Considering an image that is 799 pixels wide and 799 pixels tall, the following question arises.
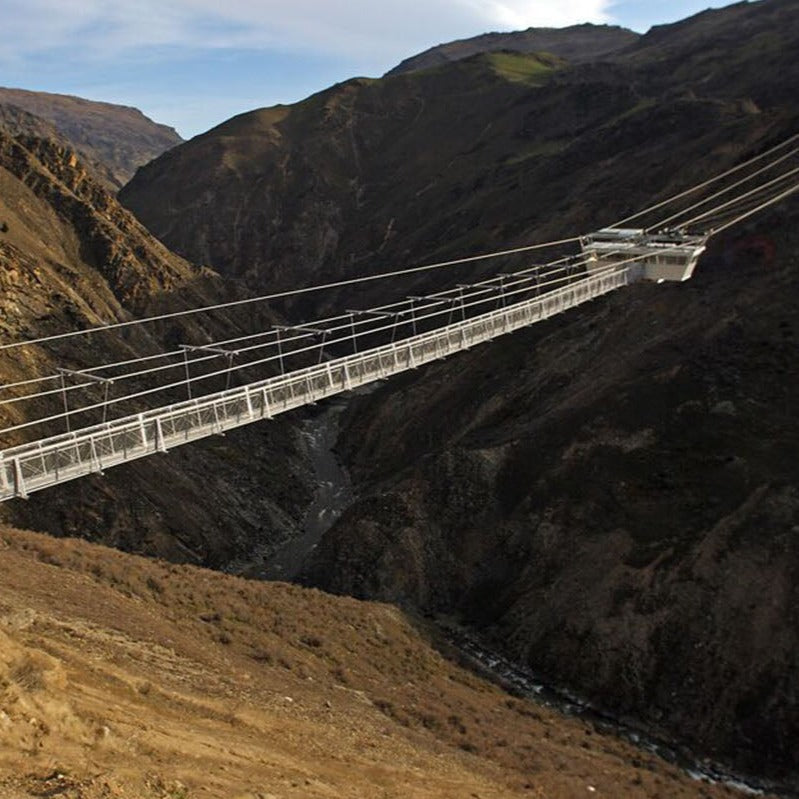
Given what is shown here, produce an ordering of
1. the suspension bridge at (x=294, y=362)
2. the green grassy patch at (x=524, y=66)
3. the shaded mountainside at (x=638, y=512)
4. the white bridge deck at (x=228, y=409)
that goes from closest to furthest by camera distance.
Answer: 1. the white bridge deck at (x=228, y=409)
2. the suspension bridge at (x=294, y=362)
3. the shaded mountainside at (x=638, y=512)
4. the green grassy patch at (x=524, y=66)

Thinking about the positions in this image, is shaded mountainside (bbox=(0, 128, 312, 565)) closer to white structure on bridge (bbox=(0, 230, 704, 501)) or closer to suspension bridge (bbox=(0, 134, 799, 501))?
suspension bridge (bbox=(0, 134, 799, 501))

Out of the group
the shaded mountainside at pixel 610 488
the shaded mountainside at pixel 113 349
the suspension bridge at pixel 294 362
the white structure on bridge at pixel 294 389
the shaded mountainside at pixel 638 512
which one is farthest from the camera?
the shaded mountainside at pixel 113 349

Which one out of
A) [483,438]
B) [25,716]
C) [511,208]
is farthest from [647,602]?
[511,208]

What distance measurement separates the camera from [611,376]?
41.5 metres

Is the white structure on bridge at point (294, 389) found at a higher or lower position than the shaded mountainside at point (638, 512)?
higher

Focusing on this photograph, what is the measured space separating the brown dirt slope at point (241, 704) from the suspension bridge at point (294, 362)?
3.62 metres

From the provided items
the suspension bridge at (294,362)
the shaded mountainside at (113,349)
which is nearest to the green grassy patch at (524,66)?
the suspension bridge at (294,362)

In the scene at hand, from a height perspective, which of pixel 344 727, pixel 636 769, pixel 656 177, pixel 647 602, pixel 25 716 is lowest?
pixel 636 769

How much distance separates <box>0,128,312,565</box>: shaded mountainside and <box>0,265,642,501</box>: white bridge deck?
7.94m

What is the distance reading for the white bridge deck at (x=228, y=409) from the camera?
22.2 metres

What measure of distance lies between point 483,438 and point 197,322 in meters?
33.3

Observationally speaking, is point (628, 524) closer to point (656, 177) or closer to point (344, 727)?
point (344, 727)

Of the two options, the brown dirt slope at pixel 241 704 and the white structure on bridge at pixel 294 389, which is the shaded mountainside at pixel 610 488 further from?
the brown dirt slope at pixel 241 704

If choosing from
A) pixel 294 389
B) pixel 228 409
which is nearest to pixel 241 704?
pixel 228 409
